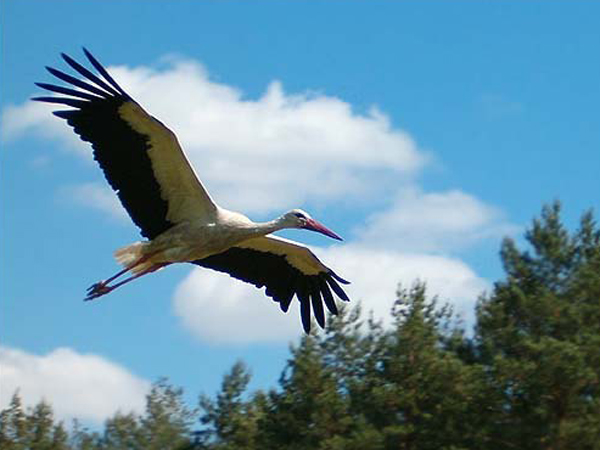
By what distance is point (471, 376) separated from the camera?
24.4 metres

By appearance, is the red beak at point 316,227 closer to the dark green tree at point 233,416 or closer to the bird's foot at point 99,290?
the bird's foot at point 99,290

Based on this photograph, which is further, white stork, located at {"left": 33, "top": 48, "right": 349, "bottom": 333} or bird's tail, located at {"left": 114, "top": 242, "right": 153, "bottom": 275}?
bird's tail, located at {"left": 114, "top": 242, "right": 153, "bottom": 275}

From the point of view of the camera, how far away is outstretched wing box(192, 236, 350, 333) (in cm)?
1388

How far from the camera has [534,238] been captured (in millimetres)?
26766

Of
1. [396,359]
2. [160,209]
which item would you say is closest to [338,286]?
[160,209]

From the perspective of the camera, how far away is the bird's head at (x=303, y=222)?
12.7 m

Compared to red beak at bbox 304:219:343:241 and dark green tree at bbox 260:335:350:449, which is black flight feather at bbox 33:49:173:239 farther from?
dark green tree at bbox 260:335:350:449

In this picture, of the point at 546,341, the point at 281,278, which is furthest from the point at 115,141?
the point at 546,341

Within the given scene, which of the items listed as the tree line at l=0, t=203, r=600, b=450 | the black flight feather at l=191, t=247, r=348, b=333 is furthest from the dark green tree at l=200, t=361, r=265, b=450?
the black flight feather at l=191, t=247, r=348, b=333

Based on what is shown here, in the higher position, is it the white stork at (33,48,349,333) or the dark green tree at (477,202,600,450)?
the dark green tree at (477,202,600,450)

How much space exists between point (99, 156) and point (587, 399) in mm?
12415

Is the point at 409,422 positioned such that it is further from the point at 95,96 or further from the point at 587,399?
the point at 95,96

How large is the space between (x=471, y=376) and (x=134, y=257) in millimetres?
12686

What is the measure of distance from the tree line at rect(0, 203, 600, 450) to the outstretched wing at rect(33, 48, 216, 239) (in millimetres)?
10611
